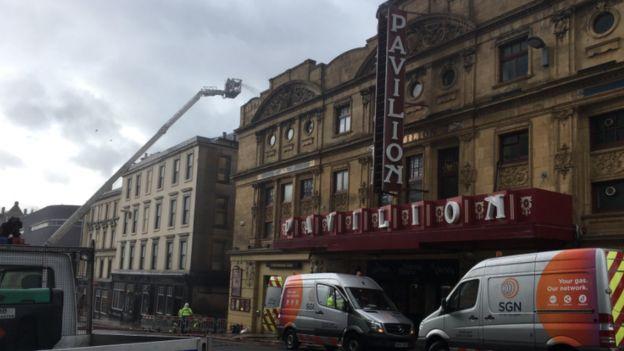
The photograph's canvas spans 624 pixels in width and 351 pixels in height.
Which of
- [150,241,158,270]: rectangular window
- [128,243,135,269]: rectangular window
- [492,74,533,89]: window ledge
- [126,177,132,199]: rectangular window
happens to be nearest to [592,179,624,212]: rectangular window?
[492,74,533,89]: window ledge

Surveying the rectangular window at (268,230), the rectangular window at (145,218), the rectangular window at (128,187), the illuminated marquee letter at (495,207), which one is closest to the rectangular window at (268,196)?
the rectangular window at (268,230)

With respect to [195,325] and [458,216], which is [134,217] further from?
[458,216]

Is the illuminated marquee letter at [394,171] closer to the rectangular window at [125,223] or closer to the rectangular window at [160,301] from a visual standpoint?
the rectangular window at [160,301]

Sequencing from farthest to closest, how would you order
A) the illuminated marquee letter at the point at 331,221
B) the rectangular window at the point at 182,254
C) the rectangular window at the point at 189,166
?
1. the rectangular window at the point at 189,166
2. the rectangular window at the point at 182,254
3. the illuminated marquee letter at the point at 331,221

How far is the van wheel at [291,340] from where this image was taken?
19938 mm

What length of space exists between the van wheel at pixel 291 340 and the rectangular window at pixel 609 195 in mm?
10034

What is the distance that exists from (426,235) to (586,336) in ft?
30.5

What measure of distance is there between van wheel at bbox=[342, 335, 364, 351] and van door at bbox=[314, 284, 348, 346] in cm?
Answer: 37

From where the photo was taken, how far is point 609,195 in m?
18.3

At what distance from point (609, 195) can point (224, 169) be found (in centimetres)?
3224

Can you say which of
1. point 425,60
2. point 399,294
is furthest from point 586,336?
point 425,60

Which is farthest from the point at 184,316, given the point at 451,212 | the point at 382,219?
the point at 451,212

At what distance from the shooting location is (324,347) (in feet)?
60.7

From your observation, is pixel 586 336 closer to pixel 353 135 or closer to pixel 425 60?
pixel 425 60
